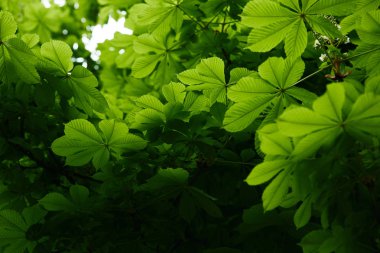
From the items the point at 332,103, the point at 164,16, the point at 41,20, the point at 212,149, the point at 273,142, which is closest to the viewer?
the point at 332,103

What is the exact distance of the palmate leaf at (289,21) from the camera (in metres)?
1.39

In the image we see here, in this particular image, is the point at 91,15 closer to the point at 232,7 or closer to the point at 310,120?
the point at 232,7

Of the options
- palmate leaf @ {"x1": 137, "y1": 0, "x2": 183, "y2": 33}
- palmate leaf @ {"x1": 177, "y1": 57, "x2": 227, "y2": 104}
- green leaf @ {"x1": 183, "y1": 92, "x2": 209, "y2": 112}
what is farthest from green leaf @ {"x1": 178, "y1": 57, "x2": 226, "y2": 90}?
palmate leaf @ {"x1": 137, "y1": 0, "x2": 183, "y2": 33}

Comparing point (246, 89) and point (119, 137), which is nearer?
point (246, 89)

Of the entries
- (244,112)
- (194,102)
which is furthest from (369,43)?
(194,102)

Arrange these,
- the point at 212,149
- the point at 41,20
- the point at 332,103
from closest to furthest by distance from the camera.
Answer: the point at 332,103, the point at 212,149, the point at 41,20

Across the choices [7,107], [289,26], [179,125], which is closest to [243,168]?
[179,125]

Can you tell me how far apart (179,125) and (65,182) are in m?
0.79

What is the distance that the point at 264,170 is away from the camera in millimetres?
1126

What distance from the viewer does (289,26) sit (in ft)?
4.68

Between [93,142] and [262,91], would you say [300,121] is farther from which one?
[93,142]

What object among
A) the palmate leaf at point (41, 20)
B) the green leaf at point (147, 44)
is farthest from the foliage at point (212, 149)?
the palmate leaf at point (41, 20)

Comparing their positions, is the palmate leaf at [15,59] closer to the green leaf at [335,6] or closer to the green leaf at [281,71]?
the green leaf at [281,71]

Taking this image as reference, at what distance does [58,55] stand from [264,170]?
3.38ft
